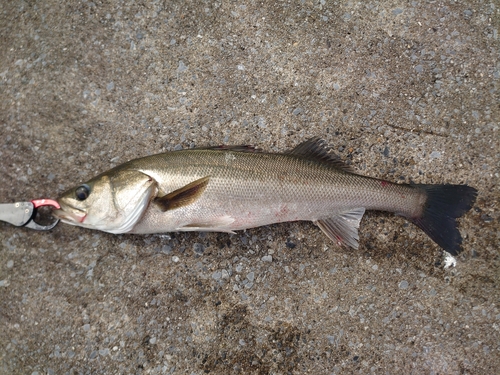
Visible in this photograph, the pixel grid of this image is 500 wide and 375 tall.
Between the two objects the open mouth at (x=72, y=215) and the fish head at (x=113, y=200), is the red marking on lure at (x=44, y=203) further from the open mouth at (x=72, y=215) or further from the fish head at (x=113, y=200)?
the fish head at (x=113, y=200)

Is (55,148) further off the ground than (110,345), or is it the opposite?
(55,148)

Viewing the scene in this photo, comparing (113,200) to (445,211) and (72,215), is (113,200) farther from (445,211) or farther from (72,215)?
(445,211)

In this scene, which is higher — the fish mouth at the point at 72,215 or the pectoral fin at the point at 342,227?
the fish mouth at the point at 72,215

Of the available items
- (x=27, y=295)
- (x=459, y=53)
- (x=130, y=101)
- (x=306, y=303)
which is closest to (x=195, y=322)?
(x=306, y=303)

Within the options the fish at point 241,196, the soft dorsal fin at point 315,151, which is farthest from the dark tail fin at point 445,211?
the soft dorsal fin at point 315,151

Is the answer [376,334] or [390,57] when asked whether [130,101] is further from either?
[376,334]

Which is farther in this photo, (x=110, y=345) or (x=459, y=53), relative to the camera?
(x=459, y=53)

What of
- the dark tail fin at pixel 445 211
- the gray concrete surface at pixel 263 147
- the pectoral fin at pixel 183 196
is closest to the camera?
the pectoral fin at pixel 183 196

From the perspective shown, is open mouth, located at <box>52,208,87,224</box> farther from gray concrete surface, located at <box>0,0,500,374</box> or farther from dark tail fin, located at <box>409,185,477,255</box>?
dark tail fin, located at <box>409,185,477,255</box>

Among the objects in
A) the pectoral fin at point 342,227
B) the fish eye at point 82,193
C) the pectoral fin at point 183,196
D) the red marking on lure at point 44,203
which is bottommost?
the pectoral fin at point 342,227
